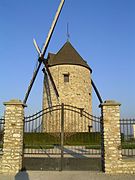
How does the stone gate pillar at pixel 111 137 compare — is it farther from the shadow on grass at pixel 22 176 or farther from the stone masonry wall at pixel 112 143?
the shadow on grass at pixel 22 176

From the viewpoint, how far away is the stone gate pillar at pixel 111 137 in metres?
8.28

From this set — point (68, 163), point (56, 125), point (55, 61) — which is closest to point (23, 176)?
point (68, 163)

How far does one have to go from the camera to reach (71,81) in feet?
88.1

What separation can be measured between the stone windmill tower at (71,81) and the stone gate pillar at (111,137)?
17.6 meters

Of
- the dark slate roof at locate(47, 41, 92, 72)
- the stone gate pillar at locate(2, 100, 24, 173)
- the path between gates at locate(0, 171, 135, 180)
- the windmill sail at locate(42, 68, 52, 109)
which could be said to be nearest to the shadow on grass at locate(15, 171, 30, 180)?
the path between gates at locate(0, 171, 135, 180)

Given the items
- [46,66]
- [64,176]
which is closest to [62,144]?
[64,176]

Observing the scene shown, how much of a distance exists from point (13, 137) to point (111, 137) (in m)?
3.51

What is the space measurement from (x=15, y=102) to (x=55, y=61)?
19.5 metres

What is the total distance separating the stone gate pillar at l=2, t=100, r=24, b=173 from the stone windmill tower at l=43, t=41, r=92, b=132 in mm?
17587

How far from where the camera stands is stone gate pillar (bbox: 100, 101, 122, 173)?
828cm

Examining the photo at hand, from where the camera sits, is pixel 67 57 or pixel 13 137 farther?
pixel 67 57

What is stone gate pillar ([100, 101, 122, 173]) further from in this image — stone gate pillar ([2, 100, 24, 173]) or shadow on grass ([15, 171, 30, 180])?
stone gate pillar ([2, 100, 24, 173])

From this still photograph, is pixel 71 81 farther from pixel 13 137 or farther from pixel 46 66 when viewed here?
pixel 13 137

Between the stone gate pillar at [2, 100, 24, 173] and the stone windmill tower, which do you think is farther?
the stone windmill tower
